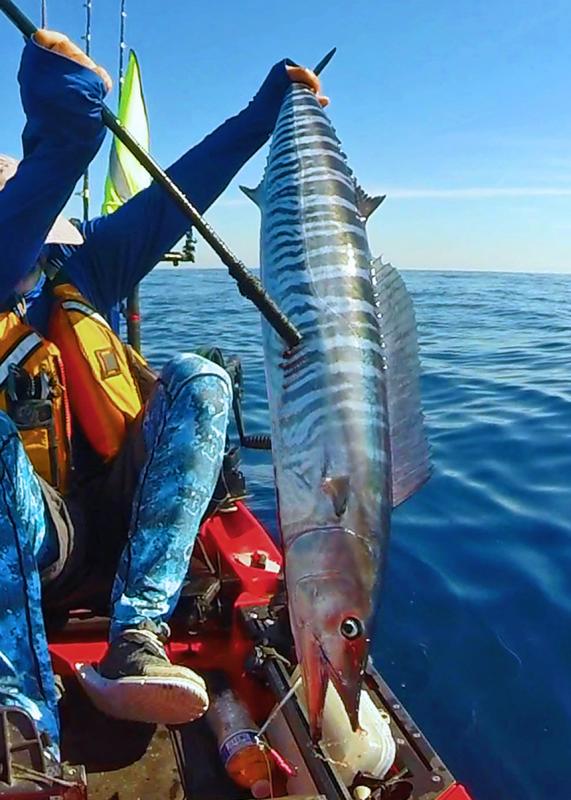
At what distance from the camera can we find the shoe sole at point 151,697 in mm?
2086

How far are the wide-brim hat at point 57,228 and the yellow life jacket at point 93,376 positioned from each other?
0.72 ft

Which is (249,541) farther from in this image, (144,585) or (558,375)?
(558,375)

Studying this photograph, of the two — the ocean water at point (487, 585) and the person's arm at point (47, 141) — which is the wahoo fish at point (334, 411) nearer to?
the person's arm at point (47, 141)

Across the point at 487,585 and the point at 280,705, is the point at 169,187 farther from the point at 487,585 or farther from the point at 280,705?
the point at 487,585

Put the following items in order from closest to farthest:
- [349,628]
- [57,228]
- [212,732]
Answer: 1. [349,628]
2. [212,732]
3. [57,228]

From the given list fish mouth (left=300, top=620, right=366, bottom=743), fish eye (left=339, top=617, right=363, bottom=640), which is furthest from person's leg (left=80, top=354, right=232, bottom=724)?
fish eye (left=339, top=617, right=363, bottom=640)

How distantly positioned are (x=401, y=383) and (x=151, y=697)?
0.97 meters

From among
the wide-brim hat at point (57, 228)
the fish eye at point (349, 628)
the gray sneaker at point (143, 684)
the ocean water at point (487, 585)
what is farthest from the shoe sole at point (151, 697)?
the wide-brim hat at point (57, 228)

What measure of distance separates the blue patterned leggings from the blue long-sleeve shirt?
0.53 meters

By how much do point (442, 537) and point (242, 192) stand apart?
134 inches

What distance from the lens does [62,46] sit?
2217mm

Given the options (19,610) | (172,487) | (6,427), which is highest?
(6,427)

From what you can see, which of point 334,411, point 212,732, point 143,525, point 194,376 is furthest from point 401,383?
point 212,732

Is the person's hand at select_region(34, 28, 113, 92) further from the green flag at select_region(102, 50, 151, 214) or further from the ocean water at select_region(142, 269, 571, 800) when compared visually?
the green flag at select_region(102, 50, 151, 214)
